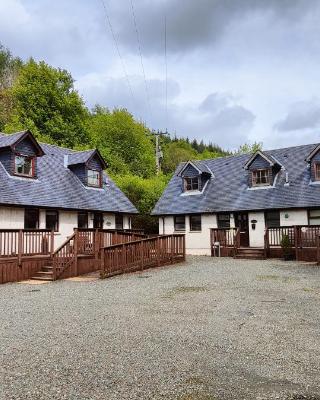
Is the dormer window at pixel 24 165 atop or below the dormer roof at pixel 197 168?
below

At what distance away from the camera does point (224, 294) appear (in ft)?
38.9

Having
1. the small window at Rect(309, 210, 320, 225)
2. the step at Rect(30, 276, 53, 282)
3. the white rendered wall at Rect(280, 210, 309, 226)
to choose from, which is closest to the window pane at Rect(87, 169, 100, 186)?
the step at Rect(30, 276, 53, 282)

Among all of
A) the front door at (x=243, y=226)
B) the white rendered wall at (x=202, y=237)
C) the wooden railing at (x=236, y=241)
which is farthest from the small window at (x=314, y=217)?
the white rendered wall at (x=202, y=237)

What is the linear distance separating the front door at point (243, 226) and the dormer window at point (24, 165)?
13.8 metres

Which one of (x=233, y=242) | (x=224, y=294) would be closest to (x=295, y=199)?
(x=233, y=242)

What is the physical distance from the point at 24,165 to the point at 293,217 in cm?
Answer: 1665

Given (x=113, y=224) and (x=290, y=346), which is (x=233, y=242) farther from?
(x=290, y=346)

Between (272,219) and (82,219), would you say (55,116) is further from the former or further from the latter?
(272,219)

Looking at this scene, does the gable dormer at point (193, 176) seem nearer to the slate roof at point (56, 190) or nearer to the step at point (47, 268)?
the slate roof at point (56, 190)

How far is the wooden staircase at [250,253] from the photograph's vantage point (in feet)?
80.0

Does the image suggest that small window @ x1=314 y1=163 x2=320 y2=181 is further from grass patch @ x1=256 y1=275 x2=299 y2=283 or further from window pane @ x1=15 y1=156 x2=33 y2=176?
window pane @ x1=15 y1=156 x2=33 y2=176

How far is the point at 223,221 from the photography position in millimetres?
28328

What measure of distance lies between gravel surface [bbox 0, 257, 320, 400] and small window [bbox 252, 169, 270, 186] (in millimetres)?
15727

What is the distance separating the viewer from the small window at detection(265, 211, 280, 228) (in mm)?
26312
